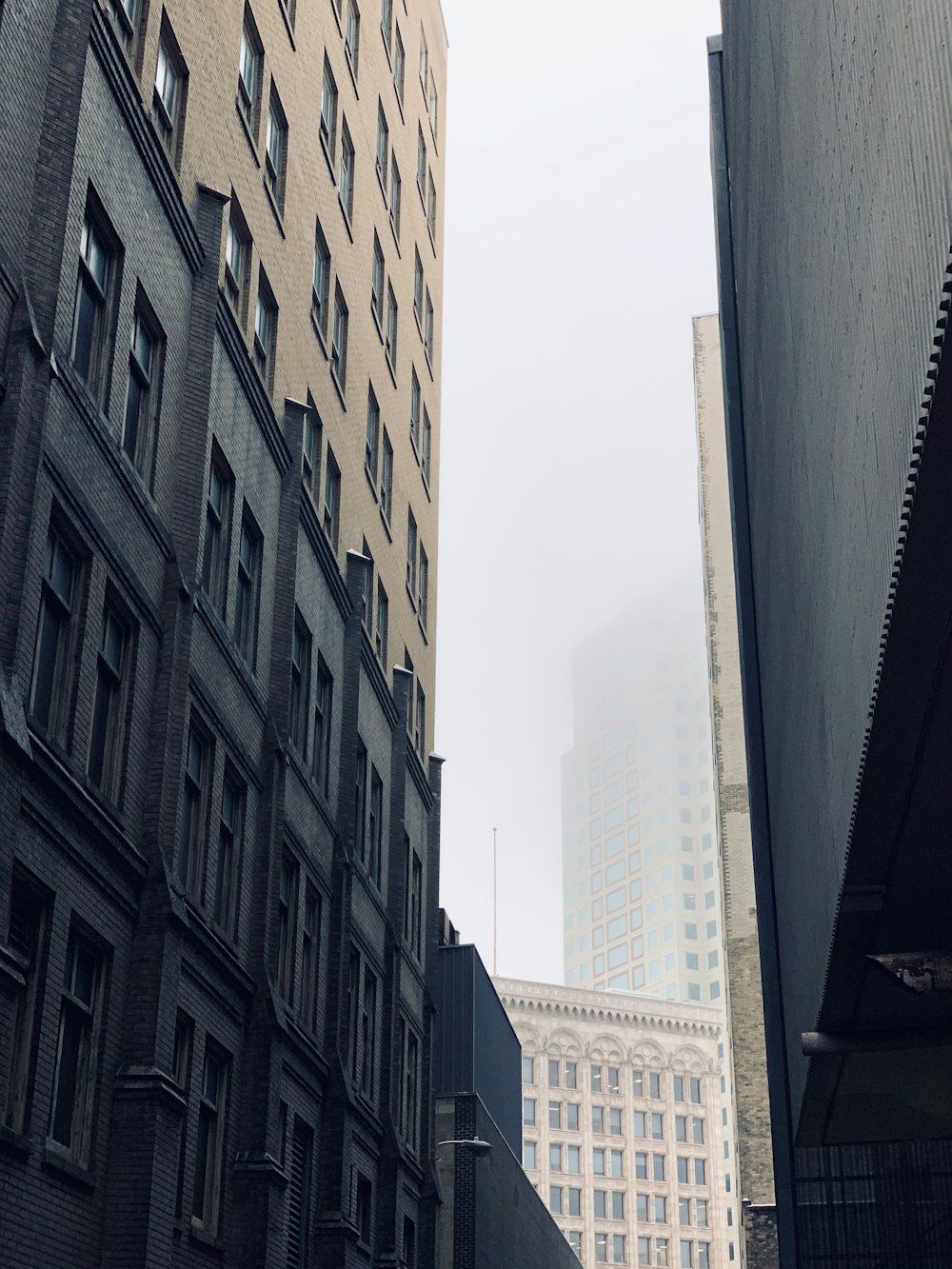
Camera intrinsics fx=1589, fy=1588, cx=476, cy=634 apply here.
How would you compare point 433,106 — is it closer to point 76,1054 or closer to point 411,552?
point 411,552

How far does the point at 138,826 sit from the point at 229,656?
15.3ft

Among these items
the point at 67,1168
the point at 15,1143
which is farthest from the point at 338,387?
the point at 15,1143

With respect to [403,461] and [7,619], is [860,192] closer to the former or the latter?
[7,619]

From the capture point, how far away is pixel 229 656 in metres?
23.0

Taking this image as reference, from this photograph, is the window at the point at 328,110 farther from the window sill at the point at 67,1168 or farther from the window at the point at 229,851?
the window sill at the point at 67,1168

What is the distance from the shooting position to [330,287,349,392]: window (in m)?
34.3

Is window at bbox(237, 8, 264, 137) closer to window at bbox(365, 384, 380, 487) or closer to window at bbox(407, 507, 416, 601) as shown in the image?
window at bbox(365, 384, 380, 487)

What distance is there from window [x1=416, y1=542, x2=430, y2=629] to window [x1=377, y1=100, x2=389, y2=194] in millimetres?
10105

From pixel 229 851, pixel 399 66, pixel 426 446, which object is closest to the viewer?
pixel 229 851

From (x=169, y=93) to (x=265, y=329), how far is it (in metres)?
5.70

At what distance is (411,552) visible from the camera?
43.6m

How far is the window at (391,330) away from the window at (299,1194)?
826 inches

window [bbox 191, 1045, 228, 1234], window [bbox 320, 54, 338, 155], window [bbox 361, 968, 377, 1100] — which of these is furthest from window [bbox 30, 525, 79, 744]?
window [bbox 320, 54, 338, 155]

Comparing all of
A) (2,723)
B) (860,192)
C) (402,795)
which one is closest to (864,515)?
(860,192)
